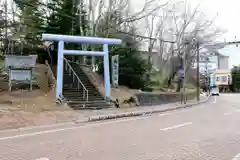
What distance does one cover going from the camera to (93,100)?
1005 inches

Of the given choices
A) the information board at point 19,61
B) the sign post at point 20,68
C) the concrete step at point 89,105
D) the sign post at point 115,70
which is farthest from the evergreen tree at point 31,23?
the concrete step at point 89,105

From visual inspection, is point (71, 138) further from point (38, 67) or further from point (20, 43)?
point (20, 43)

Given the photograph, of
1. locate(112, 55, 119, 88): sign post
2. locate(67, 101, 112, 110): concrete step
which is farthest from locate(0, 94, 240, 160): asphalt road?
locate(112, 55, 119, 88): sign post

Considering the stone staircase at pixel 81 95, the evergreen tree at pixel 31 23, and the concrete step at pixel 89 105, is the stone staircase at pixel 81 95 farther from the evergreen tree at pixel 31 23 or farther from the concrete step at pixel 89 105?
the evergreen tree at pixel 31 23

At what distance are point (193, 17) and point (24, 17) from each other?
85.2 feet

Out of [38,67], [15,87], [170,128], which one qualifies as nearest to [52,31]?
[38,67]

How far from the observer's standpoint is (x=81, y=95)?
1025 inches

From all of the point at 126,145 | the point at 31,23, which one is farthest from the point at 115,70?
the point at 126,145

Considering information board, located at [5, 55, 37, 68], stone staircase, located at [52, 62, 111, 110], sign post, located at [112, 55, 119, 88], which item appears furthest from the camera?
sign post, located at [112, 55, 119, 88]

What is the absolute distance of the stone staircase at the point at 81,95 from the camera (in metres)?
24.0

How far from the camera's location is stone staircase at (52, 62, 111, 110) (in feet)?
78.7

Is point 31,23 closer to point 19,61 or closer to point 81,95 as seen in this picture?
point 19,61

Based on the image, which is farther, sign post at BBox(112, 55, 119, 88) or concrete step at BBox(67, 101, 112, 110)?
sign post at BBox(112, 55, 119, 88)

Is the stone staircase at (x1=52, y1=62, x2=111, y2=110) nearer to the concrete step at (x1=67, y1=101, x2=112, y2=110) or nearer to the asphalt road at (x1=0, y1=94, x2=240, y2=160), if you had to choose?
the concrete step at (x1=67, y1=101, x2=112, y2=110)
